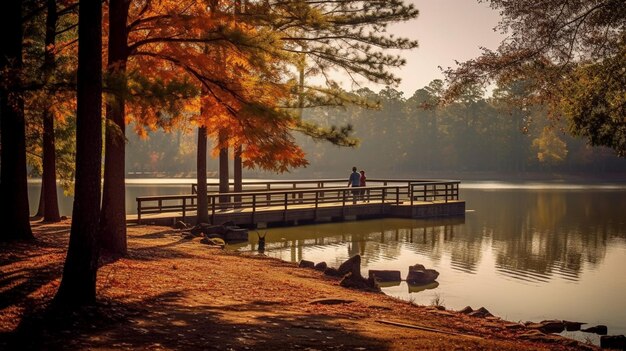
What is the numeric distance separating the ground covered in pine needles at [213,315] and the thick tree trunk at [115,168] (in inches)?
22.8

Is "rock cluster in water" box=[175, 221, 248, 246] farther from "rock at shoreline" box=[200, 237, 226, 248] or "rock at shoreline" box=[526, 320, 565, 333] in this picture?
"rock at shoreline" box=[526, 320, 565, 333]

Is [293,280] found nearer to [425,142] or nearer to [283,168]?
[283,168]

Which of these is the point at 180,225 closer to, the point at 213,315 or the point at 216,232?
the point at 216,232

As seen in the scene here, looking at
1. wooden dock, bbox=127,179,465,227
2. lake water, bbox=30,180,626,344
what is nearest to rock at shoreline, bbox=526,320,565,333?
lake water, bbox=30,180,626,344

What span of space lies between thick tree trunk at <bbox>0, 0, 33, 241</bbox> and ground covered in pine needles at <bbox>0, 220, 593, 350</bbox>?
1.82ft

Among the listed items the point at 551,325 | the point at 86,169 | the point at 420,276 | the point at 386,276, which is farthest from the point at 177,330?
the point at 420,276

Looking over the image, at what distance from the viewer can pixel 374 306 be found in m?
10.8

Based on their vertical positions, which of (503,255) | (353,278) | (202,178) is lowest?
(503,255)

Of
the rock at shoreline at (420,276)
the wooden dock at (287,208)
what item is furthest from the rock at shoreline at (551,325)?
the wooden dock at (287,208)

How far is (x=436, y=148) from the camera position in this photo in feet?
340

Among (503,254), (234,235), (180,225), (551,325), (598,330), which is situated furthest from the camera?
(180,225)

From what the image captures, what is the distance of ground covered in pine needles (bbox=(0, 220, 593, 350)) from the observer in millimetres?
7219

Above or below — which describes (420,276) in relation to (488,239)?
above

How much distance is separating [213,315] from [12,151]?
616 cm
